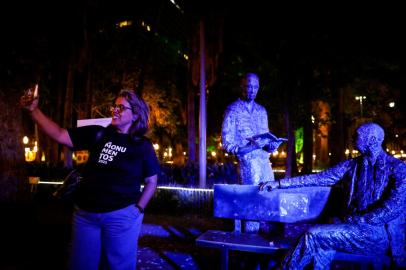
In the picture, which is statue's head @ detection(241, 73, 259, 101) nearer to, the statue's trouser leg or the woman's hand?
the statue's trouser leg

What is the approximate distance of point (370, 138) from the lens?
3.51m

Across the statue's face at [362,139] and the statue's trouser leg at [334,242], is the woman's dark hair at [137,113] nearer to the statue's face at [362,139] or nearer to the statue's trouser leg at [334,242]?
the statue's trouser leg at [334,242]

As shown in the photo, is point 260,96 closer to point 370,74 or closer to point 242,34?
point 242,34

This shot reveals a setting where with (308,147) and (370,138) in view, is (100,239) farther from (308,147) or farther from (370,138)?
(308,147)

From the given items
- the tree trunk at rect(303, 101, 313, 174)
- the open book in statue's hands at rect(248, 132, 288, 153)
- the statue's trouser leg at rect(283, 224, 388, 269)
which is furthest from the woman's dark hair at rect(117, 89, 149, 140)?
the tree trunk at rect(303, 101, 313, 174)

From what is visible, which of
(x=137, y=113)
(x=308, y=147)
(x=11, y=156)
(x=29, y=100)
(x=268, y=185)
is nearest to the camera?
(x=29, y=100)

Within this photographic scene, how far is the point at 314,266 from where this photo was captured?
348 centimetres

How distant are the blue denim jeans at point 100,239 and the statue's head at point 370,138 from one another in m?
2.15

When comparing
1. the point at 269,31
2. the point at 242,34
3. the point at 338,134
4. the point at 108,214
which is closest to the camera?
the point at 108,214

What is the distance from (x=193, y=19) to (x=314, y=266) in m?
9.81

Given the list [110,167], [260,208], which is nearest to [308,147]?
[260,208]

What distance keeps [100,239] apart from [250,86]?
8.66ft

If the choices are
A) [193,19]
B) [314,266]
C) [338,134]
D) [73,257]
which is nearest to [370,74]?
[338,134]

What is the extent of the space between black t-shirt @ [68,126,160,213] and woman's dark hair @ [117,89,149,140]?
0.06 metres
